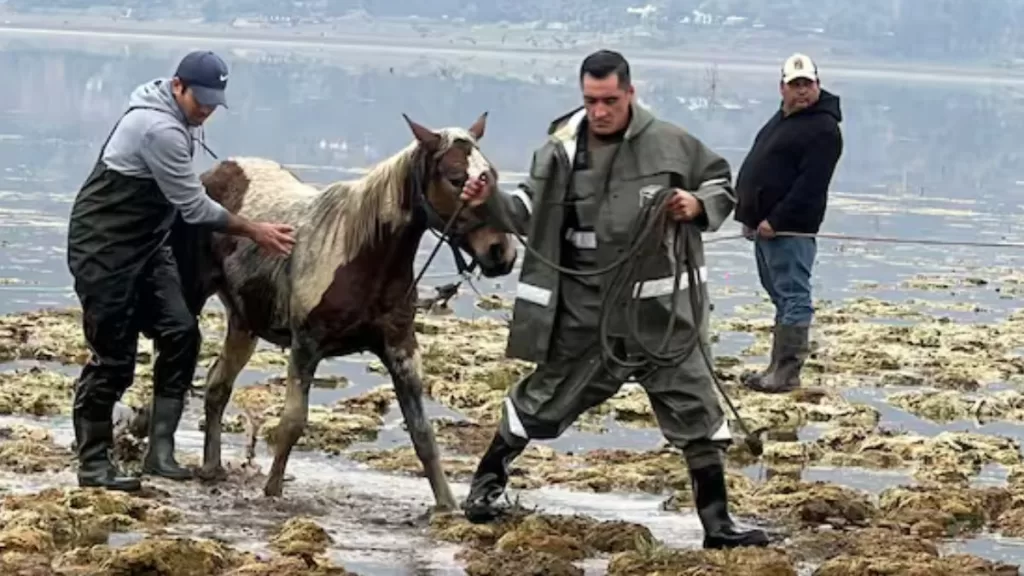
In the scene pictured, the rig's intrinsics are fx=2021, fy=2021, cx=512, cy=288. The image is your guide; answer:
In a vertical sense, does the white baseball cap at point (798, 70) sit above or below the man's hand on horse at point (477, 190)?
above

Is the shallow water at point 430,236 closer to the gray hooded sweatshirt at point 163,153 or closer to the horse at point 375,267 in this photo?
the horse at point 375,267

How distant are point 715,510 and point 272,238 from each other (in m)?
2.43

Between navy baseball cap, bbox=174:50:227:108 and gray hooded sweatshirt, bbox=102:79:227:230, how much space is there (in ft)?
0.47

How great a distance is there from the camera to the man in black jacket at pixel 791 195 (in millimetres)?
13539

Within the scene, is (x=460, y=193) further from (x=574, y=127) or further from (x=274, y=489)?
(x=274, y=489)

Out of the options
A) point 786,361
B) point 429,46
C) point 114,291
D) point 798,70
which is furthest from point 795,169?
point 429,46

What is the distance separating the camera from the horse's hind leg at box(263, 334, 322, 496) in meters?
9.45

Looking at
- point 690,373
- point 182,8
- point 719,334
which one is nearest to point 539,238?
point 690,373

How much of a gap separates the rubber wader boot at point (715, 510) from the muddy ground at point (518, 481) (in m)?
0.13

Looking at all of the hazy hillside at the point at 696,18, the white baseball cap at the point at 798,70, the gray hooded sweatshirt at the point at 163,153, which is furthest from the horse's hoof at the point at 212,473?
the hazy hillside at the point at 696,18

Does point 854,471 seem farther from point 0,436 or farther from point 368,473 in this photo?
point 0,436

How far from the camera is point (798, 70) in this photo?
13492 millimetres

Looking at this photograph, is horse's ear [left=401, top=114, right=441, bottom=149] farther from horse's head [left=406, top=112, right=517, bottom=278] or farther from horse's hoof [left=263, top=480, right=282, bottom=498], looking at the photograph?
horse's hoof [left=263, top=480, right=282, bottom=498]

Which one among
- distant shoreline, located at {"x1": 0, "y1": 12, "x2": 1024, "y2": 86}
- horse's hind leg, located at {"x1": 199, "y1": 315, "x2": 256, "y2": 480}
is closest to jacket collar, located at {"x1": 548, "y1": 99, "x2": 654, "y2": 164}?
horse's hind leg, located at {"x1": 199, "y1": 315, "x2": 256, "y2": 480}
